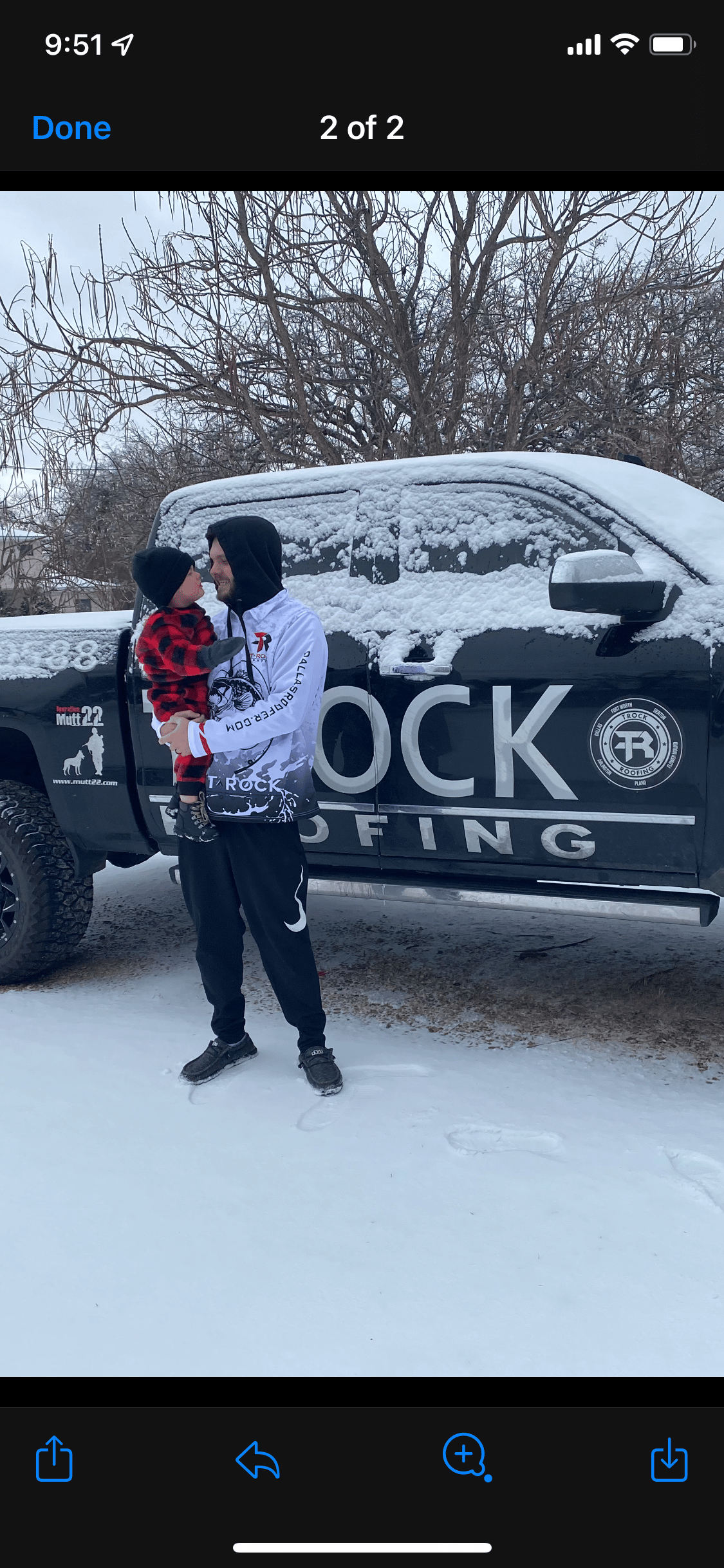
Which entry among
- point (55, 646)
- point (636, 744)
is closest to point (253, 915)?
point (636, 744)

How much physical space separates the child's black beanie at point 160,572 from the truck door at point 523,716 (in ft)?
2.46

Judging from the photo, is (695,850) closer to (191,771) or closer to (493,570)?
(493,570)

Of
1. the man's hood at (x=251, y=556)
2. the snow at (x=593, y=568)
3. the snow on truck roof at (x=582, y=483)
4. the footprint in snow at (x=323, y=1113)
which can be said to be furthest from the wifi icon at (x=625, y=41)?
the footprint in snow at (x=323, y=1113)

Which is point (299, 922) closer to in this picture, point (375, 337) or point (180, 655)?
point (180, 655)

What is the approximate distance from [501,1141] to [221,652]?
4.98 feet

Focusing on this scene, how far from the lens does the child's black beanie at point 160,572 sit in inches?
119

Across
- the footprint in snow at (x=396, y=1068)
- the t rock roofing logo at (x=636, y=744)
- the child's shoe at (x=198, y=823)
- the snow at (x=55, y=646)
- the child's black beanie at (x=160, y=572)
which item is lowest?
the footprint in snow at (x=396, y=1068)

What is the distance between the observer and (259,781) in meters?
2.93

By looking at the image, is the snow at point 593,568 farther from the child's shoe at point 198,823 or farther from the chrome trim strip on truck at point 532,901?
the child's shoe at point 198,823

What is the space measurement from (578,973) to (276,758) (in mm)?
1732

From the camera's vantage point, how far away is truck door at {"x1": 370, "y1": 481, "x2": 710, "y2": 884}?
307 cm

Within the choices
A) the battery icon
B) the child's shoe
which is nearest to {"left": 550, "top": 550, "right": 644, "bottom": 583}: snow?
the child's shoe

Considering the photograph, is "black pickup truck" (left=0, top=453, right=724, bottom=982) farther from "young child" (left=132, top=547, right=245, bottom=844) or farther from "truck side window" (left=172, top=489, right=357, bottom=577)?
"young child" (left=132, top=547, right=245, bottom=844)

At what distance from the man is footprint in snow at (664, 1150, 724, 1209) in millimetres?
965
